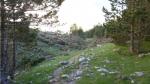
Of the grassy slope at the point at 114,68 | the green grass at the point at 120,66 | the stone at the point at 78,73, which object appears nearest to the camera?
the green grass at the point at 120,66

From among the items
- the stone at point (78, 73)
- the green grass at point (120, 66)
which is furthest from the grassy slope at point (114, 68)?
the stone at point (78, 73)

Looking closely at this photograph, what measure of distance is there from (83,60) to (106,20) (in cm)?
428

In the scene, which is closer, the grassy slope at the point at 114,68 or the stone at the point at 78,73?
the grassy slope at the point at 114,68

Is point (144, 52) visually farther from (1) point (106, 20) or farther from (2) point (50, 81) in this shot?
(2) point (50, 81)

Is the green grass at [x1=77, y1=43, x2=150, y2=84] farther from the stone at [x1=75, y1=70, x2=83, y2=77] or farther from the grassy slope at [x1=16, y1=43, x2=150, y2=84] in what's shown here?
the stone at [x1=75, y1=70, x2=83, y2=77]

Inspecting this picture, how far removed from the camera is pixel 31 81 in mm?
31344

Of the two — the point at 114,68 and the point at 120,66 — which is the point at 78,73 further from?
the point at 120,66

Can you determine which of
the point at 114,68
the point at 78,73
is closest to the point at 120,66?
the point at 114,68

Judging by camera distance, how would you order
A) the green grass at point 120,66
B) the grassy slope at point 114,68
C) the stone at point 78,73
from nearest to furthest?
the green grass at point 120,66 < the grassy slope at point 114,68 < the stone at point 78,73

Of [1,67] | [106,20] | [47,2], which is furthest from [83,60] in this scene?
[1,67]

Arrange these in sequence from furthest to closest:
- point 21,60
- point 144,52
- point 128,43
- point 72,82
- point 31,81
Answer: point 21,60, point 128,43, point 144,52, point 31,81, point 72,82

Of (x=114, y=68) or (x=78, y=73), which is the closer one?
(x=114, y=68)

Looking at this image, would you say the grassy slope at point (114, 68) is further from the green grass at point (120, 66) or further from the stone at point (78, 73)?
the stone at point (78, 73)

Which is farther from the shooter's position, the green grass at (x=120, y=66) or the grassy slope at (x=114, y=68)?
the grassy slope at (x=114, y=68)
